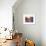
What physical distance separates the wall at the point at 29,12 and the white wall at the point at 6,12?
2.21ft

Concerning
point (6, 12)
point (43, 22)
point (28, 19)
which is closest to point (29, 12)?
point (28, 19)

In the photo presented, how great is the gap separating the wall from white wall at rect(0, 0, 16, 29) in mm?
672

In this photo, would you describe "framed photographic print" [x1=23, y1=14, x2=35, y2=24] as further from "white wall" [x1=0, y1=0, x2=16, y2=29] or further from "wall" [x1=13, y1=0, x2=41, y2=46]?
"white wall" [x1=0, y1=0, x2=16, y2=29]

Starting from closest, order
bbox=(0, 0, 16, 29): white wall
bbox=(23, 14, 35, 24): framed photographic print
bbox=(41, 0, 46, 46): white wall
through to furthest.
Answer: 1. bbox=(0, 0, 16, 29): white wall
2. bbox=(41, 0, 46, 46): white wall
3. bbox=(23, 14, 35, 24): framed photographic print

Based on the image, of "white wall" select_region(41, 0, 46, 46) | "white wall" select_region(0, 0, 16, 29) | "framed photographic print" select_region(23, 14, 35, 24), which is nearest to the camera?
"white wall" select_region(0, 0, 16, 29)

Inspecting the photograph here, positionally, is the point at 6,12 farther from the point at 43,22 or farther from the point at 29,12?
the point at 43,22

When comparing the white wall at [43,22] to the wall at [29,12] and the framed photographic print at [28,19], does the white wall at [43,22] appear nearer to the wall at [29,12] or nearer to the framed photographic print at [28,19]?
the wall at [29,12]

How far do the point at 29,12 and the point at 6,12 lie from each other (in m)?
1.06

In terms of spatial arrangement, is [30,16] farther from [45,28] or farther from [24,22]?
[45,28]

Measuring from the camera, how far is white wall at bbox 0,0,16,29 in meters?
3.73

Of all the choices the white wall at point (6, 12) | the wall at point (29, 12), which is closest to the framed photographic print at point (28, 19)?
the wall at point (29, 12)

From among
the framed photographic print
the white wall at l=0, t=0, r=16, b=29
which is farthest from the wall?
the white wall at l=0, t=0, r=16, b=29

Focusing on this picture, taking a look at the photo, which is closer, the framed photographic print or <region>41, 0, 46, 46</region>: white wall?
<region>41, 0, 46, 46</region>: white wall

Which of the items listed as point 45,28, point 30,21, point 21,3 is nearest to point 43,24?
point 45,28
